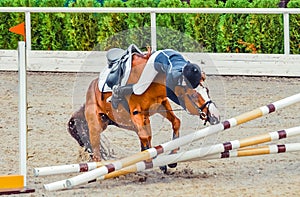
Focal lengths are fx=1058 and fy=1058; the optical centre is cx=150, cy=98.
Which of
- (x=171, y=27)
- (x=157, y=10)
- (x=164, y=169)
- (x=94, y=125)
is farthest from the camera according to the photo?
(x=171, y=27)

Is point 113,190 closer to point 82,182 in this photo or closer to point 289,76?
point 82,182

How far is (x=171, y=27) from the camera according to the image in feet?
44.5

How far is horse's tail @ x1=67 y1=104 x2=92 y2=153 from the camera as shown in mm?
7586

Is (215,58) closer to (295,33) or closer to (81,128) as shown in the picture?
(295,33)

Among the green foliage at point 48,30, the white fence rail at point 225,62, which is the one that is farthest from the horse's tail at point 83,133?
the green foliage at point 48,30

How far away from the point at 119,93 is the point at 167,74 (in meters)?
0.41

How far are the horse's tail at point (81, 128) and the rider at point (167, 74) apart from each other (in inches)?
15.9

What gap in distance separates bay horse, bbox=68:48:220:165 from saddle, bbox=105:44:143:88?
1.4 inches

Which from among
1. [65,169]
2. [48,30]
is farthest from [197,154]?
[48,30]

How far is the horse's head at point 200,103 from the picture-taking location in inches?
275

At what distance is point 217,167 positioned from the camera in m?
7.89

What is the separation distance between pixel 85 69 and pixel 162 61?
841 mm

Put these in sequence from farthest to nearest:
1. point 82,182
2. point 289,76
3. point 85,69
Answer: point 289,76
point 85,69
point 82,182

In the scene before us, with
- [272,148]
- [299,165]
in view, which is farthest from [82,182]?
[299,165]
